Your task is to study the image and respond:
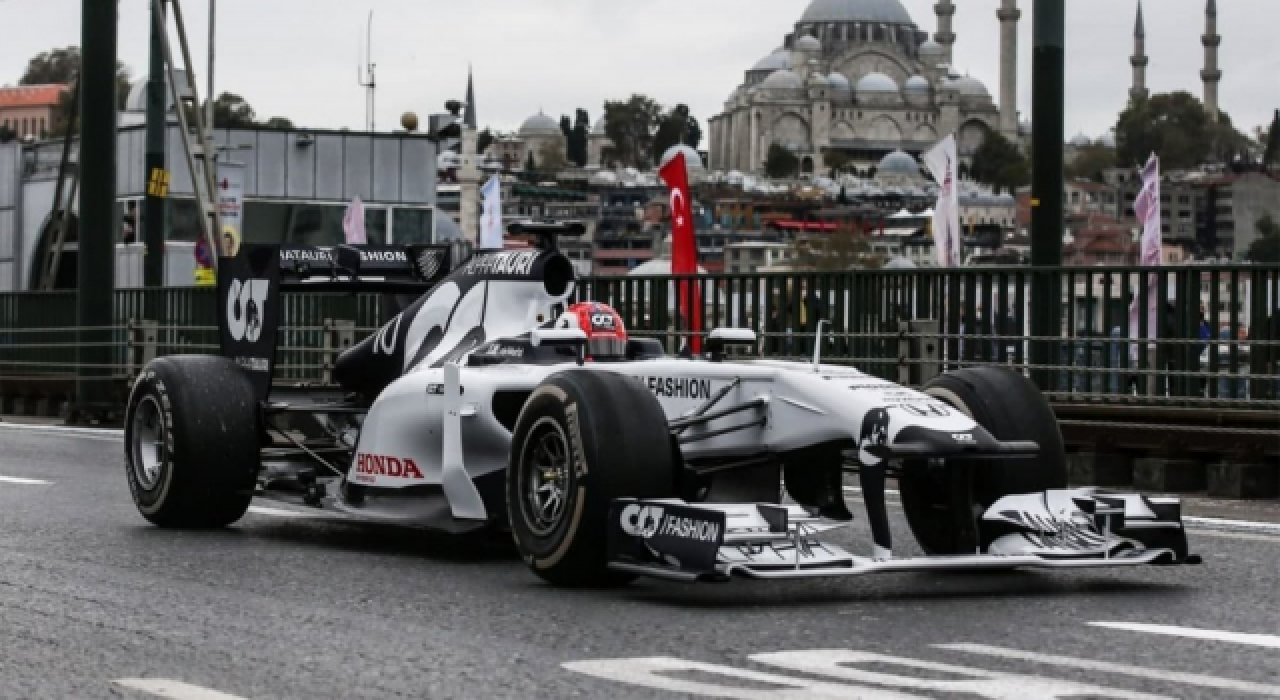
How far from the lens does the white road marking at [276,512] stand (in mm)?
13938

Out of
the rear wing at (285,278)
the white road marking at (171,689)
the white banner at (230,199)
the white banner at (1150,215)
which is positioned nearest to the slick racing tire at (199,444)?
the rear wing at (285,278)

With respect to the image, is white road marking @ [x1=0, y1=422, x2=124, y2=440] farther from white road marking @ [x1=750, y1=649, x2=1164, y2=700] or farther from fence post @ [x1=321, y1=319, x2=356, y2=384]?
white road marking @ [x1=750, y1=649, x2=1164, y2=700]

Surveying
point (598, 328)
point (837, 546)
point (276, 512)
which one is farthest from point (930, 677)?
point (276, 512)

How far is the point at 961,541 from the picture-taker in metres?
10.3

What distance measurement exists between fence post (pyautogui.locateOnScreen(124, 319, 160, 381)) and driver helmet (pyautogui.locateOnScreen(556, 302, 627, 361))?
17.9 meters

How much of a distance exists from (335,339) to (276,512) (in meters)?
14.0

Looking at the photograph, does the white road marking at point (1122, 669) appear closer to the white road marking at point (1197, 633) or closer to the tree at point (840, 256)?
the white road marking at point (1197, 633)

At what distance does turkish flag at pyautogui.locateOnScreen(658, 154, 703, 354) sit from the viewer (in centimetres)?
2402

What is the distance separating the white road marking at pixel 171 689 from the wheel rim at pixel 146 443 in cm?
546

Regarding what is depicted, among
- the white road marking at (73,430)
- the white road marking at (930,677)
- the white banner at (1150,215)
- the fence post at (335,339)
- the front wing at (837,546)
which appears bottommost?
the white road marking at (73,430)

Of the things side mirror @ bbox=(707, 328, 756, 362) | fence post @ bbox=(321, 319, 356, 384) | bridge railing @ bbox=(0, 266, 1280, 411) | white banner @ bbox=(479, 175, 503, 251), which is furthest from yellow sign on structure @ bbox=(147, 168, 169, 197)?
side mirror @ bbox=(707, 328, 756, 362)

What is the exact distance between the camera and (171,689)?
A: 7.39 meters

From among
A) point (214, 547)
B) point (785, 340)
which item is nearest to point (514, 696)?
point (214, 547)

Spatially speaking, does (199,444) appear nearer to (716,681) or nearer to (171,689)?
(171,689)
